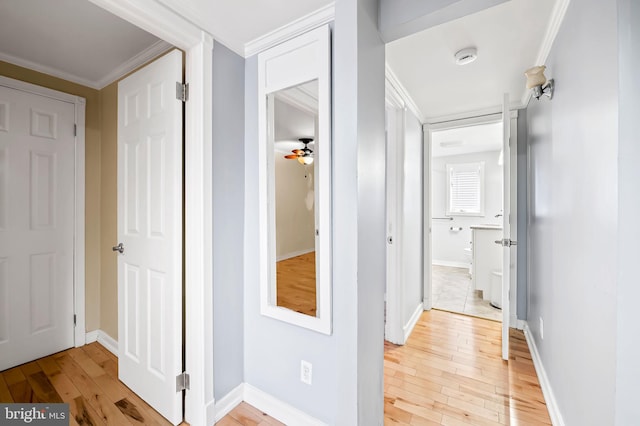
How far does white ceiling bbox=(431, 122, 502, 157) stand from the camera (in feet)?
13.3

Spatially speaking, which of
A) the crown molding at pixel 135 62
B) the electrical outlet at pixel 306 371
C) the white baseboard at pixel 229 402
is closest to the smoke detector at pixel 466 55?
the crown molding at pixel 135 62

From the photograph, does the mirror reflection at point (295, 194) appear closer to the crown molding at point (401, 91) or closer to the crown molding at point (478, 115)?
the crown molding at point (401, 91)

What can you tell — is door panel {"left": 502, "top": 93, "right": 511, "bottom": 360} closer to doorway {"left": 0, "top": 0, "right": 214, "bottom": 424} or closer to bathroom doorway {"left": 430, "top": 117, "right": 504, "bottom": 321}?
bathroom doorway {"left": 430, "top": 117, "right": 504, "bottom": 321}

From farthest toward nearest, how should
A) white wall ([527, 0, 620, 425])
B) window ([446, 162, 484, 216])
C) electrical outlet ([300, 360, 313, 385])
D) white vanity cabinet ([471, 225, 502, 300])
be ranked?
window ([446, 162, 484, 216]), white vanity cabinet ([471, 225, 502, 300]), electrical outlet ([300, 360, 313, 385]), white wall ([527, 0, 620, 425])

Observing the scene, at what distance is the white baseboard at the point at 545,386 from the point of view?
151cm

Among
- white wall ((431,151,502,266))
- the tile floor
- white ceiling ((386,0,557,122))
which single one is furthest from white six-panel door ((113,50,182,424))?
white wall ((431,151,502,266))

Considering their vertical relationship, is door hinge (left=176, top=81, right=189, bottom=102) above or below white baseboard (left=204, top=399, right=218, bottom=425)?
above

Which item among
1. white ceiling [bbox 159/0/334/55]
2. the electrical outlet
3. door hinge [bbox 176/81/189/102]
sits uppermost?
white ceiling [bbox 159/0/334/55]

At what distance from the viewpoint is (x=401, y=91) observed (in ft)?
7.86

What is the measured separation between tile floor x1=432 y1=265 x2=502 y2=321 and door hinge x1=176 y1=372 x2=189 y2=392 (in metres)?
2.99

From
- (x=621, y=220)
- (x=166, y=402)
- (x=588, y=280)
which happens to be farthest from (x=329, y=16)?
(x=166, y=402)

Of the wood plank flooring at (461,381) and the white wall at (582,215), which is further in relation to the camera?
the wood plank flooring at (461,381)

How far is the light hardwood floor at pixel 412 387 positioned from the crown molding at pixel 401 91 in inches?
93.4

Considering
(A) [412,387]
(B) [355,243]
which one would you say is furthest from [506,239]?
(B) [355,243]
